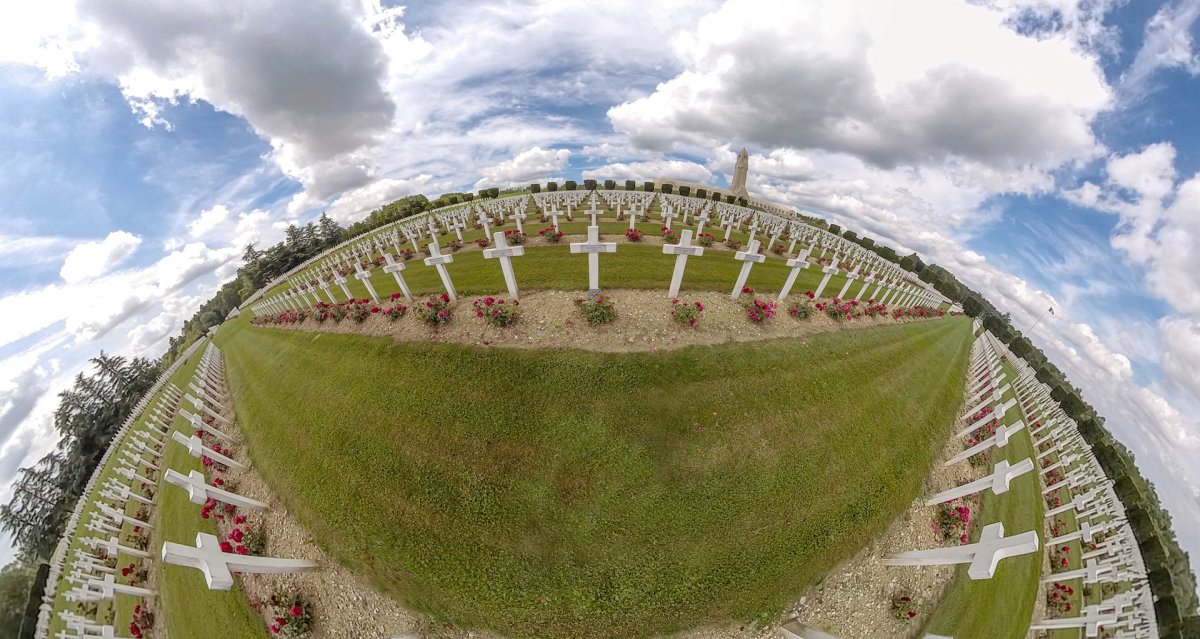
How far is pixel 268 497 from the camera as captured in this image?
1313 cm

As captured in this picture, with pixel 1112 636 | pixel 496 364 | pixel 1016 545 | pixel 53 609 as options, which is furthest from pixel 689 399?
pixel 53 609

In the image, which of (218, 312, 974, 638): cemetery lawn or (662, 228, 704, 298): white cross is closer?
(218, 312, 974, 638): cemetery lawn

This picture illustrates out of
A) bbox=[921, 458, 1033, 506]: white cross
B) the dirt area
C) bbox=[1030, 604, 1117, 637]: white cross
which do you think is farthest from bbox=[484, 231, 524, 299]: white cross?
bbox=[1030, 604, 1117, 637]: white cross

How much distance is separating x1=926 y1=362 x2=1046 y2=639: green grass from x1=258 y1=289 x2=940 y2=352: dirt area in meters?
9.48

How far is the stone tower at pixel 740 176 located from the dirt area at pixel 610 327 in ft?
199

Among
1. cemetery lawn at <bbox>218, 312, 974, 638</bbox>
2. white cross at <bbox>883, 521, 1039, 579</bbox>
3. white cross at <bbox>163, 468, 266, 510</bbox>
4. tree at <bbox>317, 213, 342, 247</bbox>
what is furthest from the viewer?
tree at <bbox>317, 213, 342, 247</bbox>

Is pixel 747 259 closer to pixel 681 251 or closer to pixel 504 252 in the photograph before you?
pixel 681 251

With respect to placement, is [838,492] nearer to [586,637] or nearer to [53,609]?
[586,637]

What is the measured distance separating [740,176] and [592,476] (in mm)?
71933

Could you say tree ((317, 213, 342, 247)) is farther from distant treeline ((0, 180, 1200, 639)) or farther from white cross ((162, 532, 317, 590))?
white cross ((162, 532, 317, 590))

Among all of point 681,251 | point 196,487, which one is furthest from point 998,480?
point 196,487

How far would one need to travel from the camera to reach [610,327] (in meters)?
13.7

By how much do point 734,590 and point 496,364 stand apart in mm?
9741

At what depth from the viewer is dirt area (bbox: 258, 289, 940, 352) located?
43.6 ft
